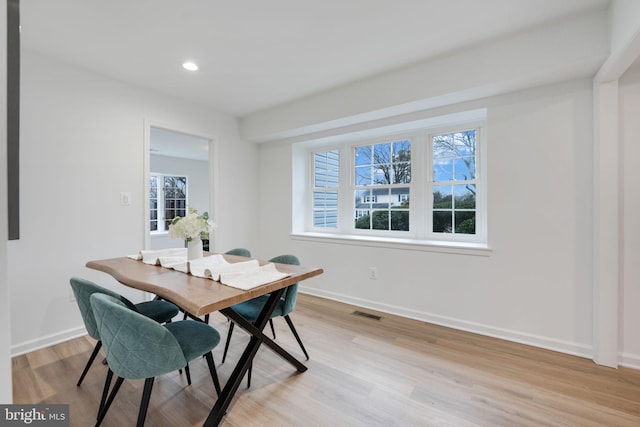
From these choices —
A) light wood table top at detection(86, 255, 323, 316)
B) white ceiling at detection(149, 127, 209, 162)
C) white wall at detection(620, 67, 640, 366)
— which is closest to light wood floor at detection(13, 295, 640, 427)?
white wall at detection(620, 67, 640, 366)

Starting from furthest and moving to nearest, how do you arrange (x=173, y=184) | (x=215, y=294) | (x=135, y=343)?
(x=173, y=184) < (x=215, y=294) < (x=135, y=343)

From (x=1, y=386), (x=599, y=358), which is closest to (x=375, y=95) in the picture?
(x=599, y=358)

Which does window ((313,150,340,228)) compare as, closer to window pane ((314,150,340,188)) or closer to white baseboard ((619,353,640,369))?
window pane ((314,150,340,188))

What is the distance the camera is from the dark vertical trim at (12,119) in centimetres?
70

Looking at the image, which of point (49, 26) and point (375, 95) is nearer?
point (49, 26)

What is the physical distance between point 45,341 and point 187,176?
4996 mm

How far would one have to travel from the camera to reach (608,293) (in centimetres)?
211

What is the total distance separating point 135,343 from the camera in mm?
1319

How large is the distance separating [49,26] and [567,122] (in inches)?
156

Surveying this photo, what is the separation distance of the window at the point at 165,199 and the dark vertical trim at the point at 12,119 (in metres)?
6.18

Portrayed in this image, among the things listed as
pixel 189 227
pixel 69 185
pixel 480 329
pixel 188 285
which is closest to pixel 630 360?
pixel 480 329

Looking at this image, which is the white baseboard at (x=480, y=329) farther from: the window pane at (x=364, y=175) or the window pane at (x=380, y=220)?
the window pane at (x=364, y=175)

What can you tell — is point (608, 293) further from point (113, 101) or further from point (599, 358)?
point (113, 101)

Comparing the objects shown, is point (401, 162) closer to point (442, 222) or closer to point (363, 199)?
point (363, 199)
